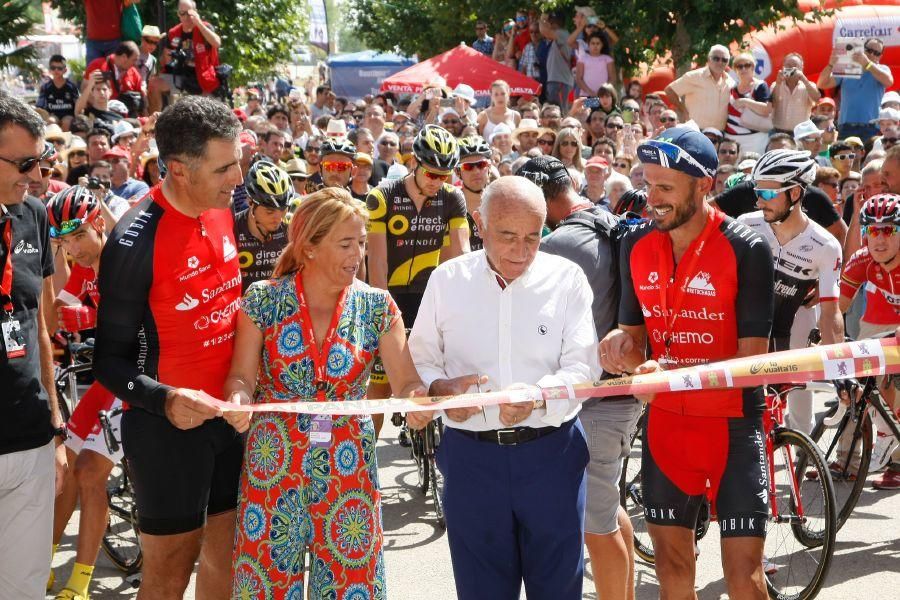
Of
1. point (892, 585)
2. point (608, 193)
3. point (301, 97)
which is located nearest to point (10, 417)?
point (892, 585)

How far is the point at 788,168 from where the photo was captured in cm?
621

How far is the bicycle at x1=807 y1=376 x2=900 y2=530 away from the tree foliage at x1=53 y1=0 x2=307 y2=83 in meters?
17.6

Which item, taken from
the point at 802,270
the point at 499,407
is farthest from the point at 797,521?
the point at 499,407

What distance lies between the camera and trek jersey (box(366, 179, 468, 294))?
24.4ft

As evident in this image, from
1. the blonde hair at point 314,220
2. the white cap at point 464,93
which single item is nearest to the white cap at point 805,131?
the white cap at point 464,93

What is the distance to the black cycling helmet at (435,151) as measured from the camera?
7.21m

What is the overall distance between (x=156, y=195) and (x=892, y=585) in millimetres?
4615

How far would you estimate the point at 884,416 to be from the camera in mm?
6789

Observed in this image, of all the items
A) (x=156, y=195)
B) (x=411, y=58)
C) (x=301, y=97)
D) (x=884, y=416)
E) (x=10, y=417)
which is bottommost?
(x=884, y=416)

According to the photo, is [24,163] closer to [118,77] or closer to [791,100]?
[118,77]

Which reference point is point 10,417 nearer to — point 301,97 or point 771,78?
point 301,97

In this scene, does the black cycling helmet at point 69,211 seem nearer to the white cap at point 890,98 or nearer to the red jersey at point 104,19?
the red jersey at point 104,19

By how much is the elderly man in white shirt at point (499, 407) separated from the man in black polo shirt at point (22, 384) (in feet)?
4.73

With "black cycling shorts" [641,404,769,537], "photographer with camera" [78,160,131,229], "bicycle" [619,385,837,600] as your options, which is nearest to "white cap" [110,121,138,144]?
"photographer with camera" [78,160,131,229]
